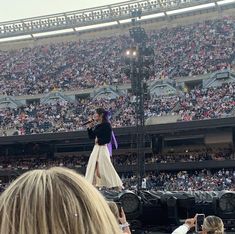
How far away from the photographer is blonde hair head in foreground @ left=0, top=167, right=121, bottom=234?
113cm

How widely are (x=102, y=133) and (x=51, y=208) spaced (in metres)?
6.64

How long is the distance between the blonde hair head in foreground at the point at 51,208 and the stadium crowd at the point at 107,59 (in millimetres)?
33487

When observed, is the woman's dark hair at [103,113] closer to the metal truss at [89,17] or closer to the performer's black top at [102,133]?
the performer's black top at [102,133]

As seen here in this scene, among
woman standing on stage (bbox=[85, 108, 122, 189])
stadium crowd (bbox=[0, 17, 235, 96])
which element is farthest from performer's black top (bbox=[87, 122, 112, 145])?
stadium crowd (bbox=[0, 17, 235, 96])

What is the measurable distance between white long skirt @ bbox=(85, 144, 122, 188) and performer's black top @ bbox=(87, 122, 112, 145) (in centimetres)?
16

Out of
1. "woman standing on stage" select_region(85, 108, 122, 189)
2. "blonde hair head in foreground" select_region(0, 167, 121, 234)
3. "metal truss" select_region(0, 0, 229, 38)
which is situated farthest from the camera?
"metal truss" select_region(0, 0, 229, 38)

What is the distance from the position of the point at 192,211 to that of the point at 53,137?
24.6m

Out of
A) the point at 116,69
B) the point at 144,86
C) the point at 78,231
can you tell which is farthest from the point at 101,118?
the point at 116,69

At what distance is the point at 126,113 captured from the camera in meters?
31.8

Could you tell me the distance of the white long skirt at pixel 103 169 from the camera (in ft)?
25.8

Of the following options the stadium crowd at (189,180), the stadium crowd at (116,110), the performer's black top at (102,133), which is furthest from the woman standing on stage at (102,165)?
the stadium crowd at (116,110)

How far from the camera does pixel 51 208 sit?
115 centimetres

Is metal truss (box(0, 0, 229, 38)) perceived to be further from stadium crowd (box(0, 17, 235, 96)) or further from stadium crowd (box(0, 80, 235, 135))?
stadium crowd (box(0, 80, 235, 135))

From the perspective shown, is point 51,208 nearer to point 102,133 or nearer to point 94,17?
point 102,133
